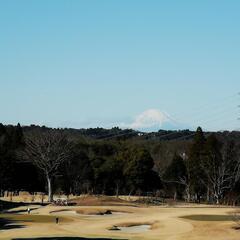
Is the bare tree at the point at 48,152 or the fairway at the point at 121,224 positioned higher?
the bare tree at the point at 48,152

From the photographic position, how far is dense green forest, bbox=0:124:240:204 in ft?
312

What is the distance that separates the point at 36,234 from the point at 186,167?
193 ft

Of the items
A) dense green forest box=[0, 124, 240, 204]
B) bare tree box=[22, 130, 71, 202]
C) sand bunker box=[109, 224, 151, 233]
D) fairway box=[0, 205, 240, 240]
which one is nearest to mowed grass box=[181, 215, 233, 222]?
fairway box=[0, 205, 240, 240]

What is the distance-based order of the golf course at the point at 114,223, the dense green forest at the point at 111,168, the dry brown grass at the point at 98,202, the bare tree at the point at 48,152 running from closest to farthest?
the golf course at the point at 114,223, the dry brown grass at the point at 98,202, the bare tree at the point at 48,152, the dense green forest at the point at 111,168

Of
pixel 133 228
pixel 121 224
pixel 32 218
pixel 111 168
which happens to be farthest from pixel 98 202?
pixel 133 228

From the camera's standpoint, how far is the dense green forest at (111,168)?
95.1 metres

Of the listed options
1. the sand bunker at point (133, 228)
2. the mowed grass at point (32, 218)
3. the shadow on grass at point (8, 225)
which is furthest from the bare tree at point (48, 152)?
the sand bunker at point (133, 228)

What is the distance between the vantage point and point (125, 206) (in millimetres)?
77688

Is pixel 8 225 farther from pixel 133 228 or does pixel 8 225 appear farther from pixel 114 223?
pixel 133 228

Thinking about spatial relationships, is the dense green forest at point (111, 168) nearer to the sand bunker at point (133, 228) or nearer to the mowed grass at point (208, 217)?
the mowed grass at point (208, 217)

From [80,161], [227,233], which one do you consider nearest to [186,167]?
[80,161]

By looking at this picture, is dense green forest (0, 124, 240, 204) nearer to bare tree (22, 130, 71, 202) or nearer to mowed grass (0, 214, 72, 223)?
bare tree (22, 130, 71, 202)

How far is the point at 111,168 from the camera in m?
108

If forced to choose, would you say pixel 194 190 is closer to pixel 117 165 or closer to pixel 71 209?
pixel 117 165
